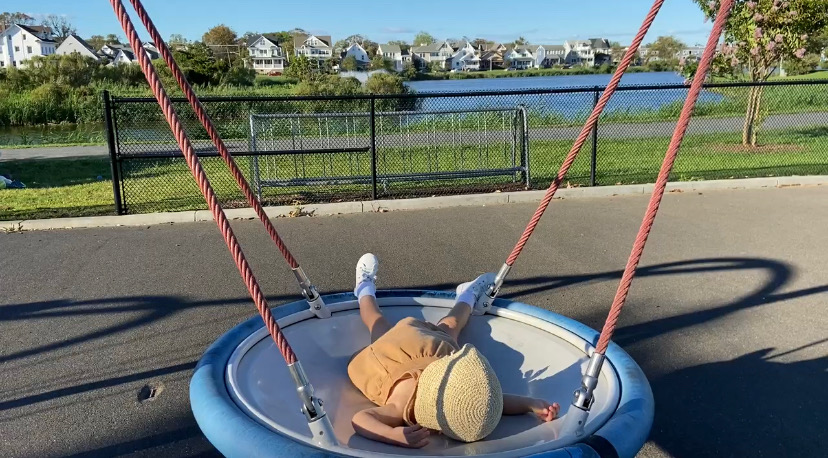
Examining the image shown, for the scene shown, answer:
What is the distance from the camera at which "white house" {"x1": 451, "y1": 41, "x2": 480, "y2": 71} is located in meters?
96.9

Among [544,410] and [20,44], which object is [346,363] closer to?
[544,410]

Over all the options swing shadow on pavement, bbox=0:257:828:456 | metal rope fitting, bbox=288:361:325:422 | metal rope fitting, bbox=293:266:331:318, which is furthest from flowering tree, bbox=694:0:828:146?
metal rope fitting, bbox=288:361:325:422

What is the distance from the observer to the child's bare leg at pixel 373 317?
127 inches

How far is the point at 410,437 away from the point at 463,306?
1.15 meters

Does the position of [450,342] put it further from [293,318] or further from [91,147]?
[91,147]

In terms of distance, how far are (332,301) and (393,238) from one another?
334 centimetres

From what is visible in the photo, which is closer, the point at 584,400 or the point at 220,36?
the point at 584,400

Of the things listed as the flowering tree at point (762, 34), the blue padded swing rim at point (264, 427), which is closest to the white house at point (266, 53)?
the flowering tree at point (762, 34)

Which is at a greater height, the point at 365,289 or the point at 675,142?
the point at 675,142

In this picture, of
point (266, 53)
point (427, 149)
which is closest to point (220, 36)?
point (266, 53)

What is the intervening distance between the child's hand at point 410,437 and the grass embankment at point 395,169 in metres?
6.40

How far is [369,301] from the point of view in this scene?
3.44 metres

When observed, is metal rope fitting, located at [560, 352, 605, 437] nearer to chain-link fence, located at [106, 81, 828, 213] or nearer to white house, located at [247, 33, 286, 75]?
chain-link fence, located at [106, 81, 828, 213]

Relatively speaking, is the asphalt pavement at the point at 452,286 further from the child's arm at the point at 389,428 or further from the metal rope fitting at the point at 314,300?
the child's arm at the point at 389,428
